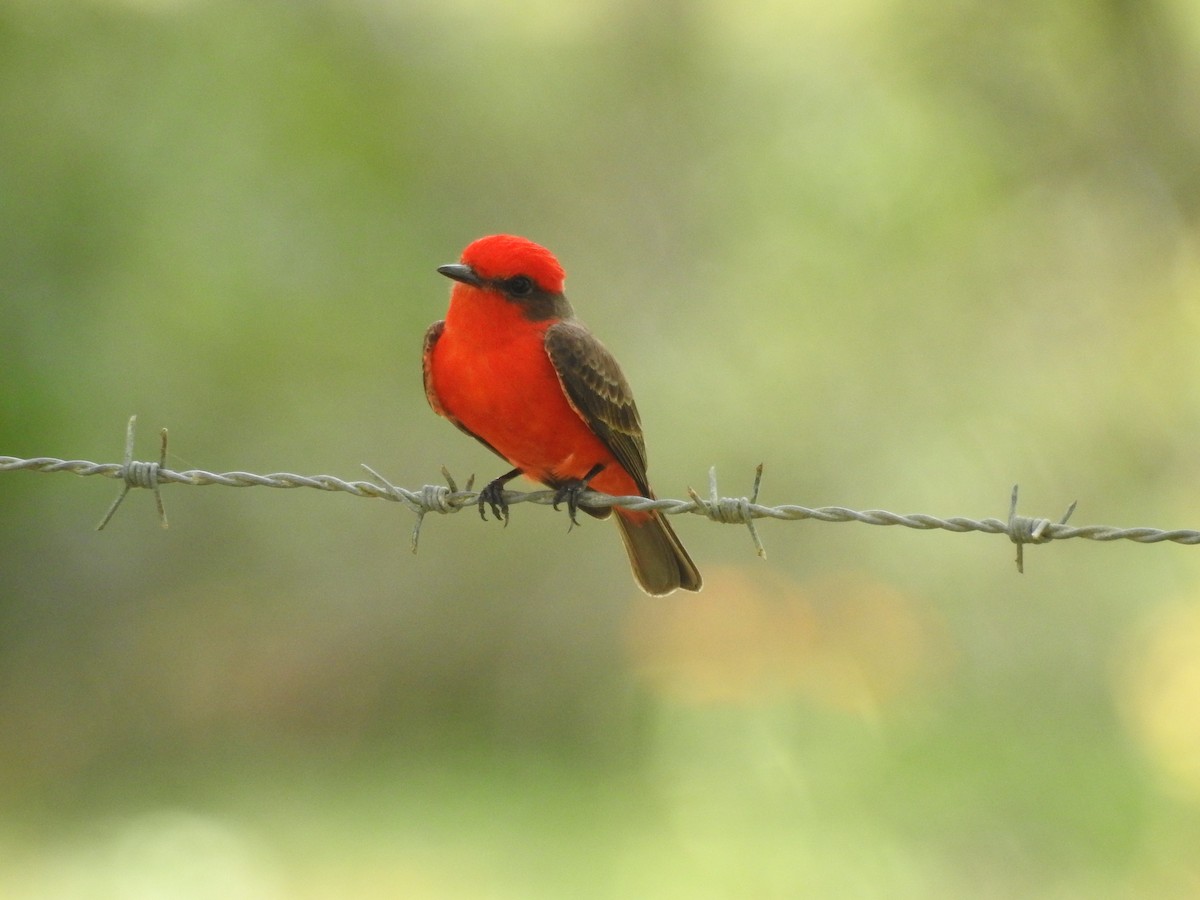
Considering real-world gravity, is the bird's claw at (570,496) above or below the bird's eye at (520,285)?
below

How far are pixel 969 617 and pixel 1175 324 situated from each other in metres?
2.42

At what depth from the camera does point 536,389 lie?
14.6 feet

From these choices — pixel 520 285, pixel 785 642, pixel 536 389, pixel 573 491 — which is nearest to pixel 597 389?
pixel 536 389

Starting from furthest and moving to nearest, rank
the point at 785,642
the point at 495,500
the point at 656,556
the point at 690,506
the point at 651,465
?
1. the point at 651,465
2. the point at 785,642
3. the point at 656,556
4. the point at 495,500
5. the point at 690,506

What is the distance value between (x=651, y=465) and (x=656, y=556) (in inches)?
222

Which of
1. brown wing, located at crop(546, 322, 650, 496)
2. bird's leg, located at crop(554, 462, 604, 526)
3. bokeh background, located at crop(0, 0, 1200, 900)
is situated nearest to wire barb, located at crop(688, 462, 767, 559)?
bird's leg, located at crop(554, 462, 604, 526)

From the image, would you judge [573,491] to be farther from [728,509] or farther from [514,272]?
[728,509]

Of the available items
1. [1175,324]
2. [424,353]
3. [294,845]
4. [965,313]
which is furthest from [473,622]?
[424,353]

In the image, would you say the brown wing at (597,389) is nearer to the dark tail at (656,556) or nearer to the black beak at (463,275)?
the dark tail at (656,556)

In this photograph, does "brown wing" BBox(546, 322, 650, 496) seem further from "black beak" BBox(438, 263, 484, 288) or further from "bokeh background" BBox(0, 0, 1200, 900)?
"bokeh background" BBox(0, 0, 1200, 900)

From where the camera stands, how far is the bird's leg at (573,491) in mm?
4484

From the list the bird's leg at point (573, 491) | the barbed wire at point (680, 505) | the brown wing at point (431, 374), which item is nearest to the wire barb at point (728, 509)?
the barbed wire at point (680, 505)

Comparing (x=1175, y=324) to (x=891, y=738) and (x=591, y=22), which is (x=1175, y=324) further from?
(x=591, y=22)

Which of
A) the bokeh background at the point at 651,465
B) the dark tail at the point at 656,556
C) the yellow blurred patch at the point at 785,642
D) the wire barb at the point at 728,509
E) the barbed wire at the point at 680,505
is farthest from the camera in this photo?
the yellow blurred patch at the point at 785,642
